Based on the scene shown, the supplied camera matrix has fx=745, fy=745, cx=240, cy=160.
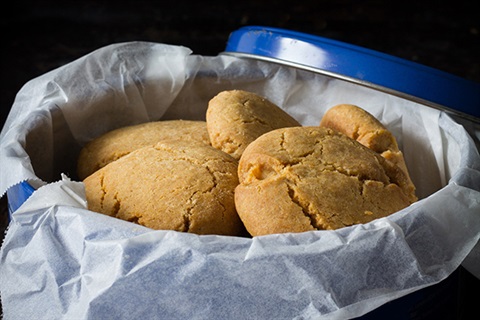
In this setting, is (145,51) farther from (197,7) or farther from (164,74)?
(197,7)

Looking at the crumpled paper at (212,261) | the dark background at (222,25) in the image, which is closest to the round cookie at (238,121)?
the crumpled paper at (212,261)

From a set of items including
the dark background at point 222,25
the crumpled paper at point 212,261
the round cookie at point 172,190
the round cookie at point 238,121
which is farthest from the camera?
the dark background at point 222,25

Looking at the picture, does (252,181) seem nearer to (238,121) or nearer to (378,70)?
(238,121)

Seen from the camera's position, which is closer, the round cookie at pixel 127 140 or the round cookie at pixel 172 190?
the round cookie at pixel 172 190

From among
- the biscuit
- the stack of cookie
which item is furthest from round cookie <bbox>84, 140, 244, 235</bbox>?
the biscuit

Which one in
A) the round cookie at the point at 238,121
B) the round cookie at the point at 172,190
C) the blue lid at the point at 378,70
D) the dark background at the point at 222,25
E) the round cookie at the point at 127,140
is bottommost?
the dark background at the point at 222,25

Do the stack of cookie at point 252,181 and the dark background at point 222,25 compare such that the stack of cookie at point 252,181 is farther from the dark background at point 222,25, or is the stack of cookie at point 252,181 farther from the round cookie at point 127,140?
the dark background at point 222,25
